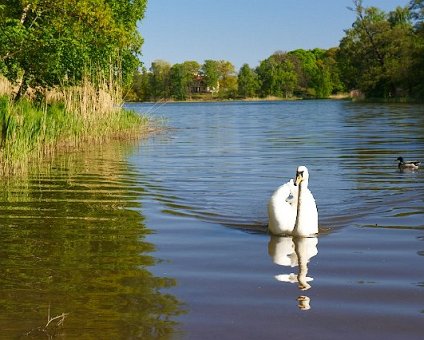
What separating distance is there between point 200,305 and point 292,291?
2.70ft

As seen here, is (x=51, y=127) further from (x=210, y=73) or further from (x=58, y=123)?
(x=210, y=73)

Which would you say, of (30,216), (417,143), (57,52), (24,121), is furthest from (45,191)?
(417,143)

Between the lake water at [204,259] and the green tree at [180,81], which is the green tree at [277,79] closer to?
the green tree at [180,81]

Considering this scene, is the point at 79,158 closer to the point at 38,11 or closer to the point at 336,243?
the point at 38,11

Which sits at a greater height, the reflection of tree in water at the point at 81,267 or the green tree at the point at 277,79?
the green tree at the point at 277,79

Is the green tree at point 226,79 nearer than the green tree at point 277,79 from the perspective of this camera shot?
No

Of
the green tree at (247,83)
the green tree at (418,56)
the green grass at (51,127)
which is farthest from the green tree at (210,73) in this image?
the green grass at (51,127)

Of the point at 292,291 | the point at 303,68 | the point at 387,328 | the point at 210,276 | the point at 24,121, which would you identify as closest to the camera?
the point at 387,328

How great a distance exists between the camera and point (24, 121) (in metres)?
15.1

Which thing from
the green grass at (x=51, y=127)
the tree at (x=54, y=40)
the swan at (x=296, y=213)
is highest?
the tree at (x=54, y=40)

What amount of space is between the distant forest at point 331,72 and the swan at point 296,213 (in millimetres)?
28378

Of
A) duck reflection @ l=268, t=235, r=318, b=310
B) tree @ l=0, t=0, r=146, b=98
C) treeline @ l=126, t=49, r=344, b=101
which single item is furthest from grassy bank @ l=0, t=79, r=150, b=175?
treeline @ l=126, t=49, r=344, b=101

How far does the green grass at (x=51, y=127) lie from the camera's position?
13.6 metres

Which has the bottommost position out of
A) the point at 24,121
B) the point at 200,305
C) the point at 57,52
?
the point at 200,305
